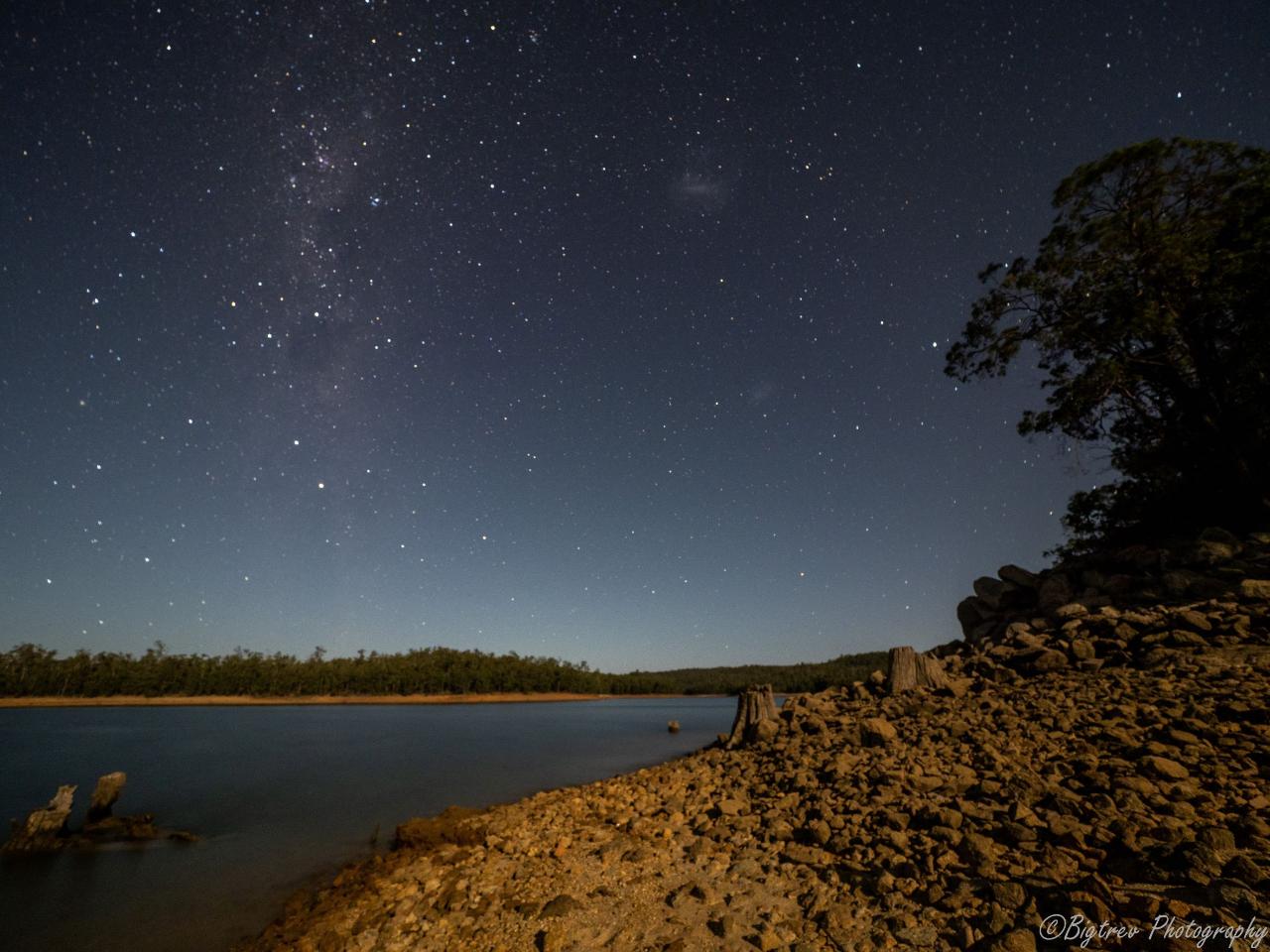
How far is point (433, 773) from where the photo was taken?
18719mm

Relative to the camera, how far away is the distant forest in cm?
8625

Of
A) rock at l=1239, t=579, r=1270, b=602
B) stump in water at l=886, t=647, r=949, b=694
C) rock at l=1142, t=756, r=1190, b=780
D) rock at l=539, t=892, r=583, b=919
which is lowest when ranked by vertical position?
rock at l=539, t=892, r=583, b=919

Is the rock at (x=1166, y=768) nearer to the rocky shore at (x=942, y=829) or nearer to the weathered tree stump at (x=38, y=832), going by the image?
the rocky shore at (x=942, y=829)

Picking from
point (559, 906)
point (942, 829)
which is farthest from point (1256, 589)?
point (559, 906)

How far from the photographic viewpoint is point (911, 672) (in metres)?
9.49

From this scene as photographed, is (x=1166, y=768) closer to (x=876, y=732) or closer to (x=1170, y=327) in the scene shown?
(x=876, y=732)

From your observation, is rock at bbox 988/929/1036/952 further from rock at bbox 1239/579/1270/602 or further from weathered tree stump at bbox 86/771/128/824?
weathered tree stump at bbox 86/771/128/824

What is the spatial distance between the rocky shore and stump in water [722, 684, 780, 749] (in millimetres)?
362

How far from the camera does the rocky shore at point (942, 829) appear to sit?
359 centimetres

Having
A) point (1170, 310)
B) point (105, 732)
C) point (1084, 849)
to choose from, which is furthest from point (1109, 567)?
point (105, 732)

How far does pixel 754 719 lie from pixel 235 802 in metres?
16.8

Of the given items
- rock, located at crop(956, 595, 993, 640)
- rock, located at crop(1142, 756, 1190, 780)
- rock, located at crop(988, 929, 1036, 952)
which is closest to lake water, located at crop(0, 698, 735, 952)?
rock, located at crop(988, 929, 1036, 952)

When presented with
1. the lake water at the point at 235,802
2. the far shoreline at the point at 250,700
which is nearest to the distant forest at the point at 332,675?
the far shoreline at the point at 250,700

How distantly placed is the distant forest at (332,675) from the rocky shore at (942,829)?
229 ft
